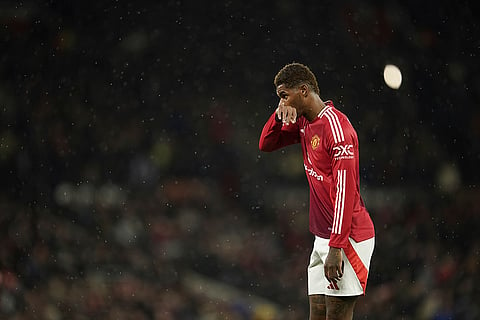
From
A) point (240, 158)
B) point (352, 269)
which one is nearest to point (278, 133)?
point (352, 269)

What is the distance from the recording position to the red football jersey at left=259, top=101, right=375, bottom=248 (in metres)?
1.42

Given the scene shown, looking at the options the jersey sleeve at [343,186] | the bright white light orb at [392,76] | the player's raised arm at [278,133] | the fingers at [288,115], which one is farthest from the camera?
the bright white light orb at [392,76]

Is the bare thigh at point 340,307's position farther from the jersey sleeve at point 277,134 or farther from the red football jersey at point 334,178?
the jersey sleeve at point 277,134

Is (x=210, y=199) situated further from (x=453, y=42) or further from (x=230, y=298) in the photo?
(x=453, y=42)

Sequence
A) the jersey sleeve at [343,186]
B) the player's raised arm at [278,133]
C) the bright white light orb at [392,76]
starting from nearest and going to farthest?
1. the jersey sleeve at [343,186]
2. the player's raised arm at [278,133]
3. the bright white light orb at [392,76]

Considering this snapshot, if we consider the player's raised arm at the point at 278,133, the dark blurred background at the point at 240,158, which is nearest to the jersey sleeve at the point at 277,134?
the player's raised arm at the point at 278,133

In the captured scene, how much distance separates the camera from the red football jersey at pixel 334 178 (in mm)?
1423

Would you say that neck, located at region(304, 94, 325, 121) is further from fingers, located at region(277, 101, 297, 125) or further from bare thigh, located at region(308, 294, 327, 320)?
bare thigh, located at region(308, 294, 327, 320)

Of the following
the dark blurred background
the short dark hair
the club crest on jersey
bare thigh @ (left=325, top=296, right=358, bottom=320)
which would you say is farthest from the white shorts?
the dark blurred background

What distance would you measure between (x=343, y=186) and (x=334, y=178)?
0.03m

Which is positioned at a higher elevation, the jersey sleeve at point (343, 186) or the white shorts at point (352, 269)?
the jersey sleeve at point (343, 186)

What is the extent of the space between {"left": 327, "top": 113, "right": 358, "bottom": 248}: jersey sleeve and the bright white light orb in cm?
80

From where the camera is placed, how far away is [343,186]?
1.42 metres

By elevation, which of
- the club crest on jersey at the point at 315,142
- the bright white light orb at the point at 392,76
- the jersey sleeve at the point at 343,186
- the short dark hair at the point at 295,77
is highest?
the short dark hair at the point at 295,77
